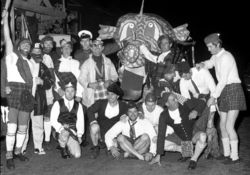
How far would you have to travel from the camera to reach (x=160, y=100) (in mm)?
6766

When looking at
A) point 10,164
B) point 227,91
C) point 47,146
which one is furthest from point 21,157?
point 227,91

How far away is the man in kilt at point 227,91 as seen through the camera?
19.0ft

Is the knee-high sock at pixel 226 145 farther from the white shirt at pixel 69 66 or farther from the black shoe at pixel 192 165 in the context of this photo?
the white shirt at pixel 69 66

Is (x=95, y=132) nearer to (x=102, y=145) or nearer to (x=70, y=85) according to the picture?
(x=102, y=145)

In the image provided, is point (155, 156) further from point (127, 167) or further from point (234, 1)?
point (234, 1)

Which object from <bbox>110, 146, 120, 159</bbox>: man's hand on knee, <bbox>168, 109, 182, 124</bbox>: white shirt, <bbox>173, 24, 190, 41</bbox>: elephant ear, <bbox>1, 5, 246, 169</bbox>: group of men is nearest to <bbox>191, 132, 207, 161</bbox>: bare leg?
<bbox>1, 5, 246, 169</bbox>: group of men

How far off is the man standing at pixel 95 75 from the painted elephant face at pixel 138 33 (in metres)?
0.57

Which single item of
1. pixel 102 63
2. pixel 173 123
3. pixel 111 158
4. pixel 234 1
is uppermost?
pixel 234 1

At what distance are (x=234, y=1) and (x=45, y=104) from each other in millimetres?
25464

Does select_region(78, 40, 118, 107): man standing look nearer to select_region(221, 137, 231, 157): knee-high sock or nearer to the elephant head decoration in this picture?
the elephant head decoration

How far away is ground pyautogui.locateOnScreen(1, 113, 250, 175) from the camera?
5543mm

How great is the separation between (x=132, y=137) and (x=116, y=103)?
0.68m

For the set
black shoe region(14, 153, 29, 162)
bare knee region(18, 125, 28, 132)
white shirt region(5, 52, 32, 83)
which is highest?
white shirt region(5, 52, 32, 83)

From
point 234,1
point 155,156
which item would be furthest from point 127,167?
point 234,1
